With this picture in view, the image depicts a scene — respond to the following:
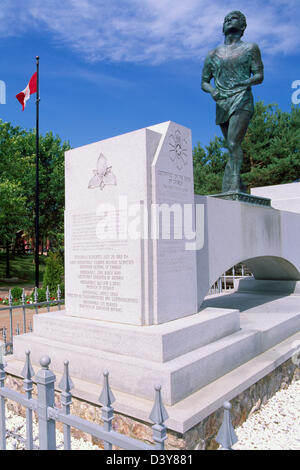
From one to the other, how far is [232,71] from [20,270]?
26809 millimetres

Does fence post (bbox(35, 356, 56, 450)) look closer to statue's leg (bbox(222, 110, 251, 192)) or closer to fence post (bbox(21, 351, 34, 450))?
fence post (bbox(21, 351, 34, 450))

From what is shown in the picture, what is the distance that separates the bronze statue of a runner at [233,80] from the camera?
21.5 ft

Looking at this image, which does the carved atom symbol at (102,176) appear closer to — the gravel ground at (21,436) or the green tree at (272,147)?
the gravel ground at (21,436)

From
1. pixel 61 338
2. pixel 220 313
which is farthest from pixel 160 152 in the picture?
pixel 61 338

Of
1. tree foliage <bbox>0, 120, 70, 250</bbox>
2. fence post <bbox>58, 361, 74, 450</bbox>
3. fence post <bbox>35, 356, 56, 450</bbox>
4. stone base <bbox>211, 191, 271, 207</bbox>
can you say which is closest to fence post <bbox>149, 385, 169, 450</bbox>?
fence post <bbox>58, 361, 74, 450</bbox>

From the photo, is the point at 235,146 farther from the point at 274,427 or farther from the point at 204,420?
the point at 204,420

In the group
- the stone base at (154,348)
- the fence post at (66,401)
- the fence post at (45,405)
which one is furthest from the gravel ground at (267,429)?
the fence post at (66,401)

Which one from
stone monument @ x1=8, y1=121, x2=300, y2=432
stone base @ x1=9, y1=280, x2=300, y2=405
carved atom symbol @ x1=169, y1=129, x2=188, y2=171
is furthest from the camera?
carved atom symbol @ x1=169, y1=129, x2=188, y2=171

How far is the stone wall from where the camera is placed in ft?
10.4

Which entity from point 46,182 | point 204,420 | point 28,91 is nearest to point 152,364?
point 204,420

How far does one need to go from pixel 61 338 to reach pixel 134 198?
83.2 inches

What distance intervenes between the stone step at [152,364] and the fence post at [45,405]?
1.42 meters

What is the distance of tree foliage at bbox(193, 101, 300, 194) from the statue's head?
13.7m

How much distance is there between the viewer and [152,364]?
362 cm
